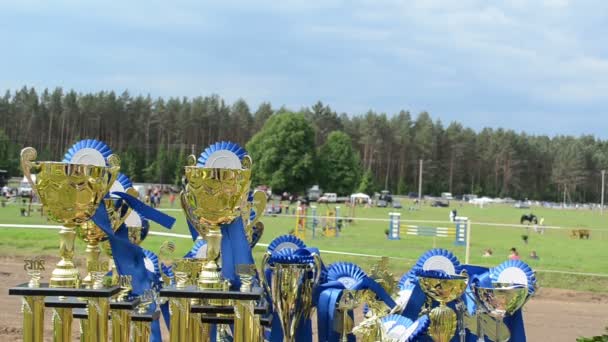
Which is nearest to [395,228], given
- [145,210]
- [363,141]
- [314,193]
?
[145,210]

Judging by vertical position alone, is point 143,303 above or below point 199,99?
below

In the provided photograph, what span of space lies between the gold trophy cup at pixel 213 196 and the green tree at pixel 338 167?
7454 centimetres

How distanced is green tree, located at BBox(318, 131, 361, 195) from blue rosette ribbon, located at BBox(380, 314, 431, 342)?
74175mm

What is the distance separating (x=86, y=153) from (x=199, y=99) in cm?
10228

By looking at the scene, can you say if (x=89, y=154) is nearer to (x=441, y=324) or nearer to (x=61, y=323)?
(x=61, y=323)

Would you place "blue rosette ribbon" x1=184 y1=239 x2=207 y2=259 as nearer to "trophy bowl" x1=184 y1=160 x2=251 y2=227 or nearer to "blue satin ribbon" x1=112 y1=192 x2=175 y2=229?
"blue satin ribbon" x1=112 y1=192 x2=175 y2=229

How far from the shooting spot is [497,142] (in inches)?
4427

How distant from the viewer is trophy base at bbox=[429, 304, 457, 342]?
12.0ft

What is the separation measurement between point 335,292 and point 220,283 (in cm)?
96

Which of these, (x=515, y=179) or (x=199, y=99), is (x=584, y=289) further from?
(x=515, y=179)

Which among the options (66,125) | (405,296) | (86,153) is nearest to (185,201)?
(86,153)

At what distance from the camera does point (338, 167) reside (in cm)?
8088

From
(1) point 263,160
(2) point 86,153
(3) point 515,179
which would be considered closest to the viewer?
(2) point 86,153

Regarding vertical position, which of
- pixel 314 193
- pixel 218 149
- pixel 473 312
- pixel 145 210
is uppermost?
pixel 218 149
